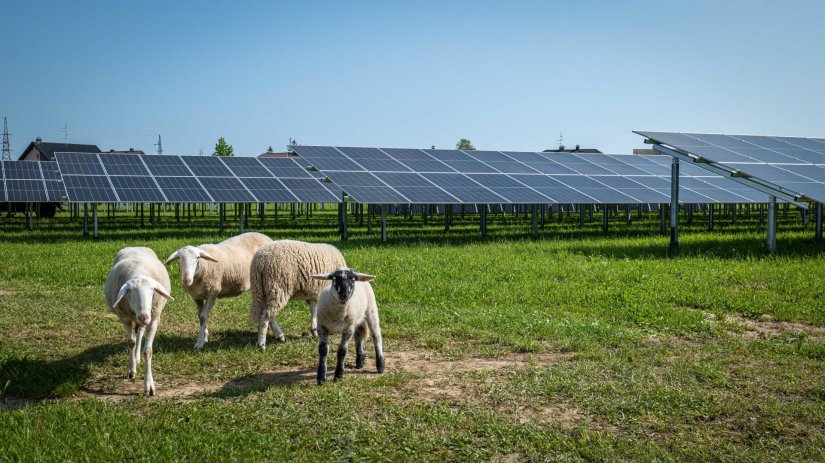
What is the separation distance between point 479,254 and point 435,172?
9759mm

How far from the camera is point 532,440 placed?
564cm

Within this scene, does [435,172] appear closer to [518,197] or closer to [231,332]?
[518,197]

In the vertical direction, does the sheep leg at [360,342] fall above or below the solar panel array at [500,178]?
below

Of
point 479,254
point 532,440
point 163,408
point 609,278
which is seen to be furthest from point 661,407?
point 479,254

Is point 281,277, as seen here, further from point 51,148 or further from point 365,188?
point 51,148

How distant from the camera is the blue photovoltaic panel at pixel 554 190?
2422cm

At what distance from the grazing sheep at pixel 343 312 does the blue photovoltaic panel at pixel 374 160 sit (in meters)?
19.1

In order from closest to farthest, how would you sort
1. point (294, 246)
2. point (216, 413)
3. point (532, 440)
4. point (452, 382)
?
point (532, 440) < point (216, 413) < point (452, 382) < point (294, 246)

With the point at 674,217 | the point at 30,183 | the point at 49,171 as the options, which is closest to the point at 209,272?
the point at 674,217

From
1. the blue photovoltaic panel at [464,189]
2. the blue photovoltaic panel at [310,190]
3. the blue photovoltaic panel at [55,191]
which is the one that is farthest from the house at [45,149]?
the blue photovoltaic panel at [464,189]

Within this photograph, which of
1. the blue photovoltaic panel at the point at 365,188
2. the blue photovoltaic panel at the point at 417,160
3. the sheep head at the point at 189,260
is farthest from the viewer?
the blue photovoltaic panel at the point at 417,160

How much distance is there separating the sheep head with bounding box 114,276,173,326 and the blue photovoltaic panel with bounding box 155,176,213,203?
18.7 m

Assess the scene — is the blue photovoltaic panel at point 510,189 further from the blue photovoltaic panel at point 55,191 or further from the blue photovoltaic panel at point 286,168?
the blue photovoltaic panel at point 55,191

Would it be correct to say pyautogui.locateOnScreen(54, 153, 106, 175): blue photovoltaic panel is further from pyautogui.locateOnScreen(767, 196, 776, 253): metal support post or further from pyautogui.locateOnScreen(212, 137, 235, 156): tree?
pyautogui.locateOnScreen(212, 137, 235, 156): tree
